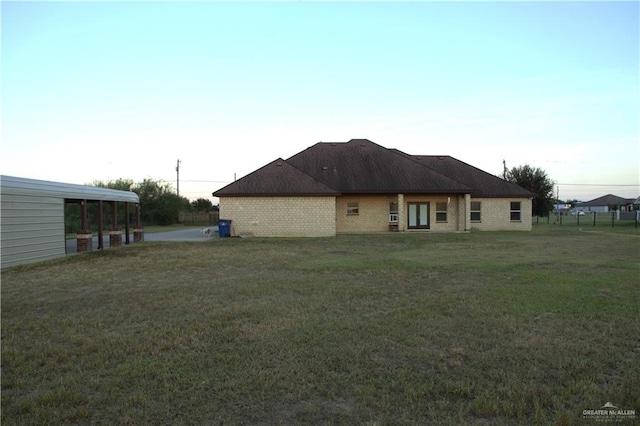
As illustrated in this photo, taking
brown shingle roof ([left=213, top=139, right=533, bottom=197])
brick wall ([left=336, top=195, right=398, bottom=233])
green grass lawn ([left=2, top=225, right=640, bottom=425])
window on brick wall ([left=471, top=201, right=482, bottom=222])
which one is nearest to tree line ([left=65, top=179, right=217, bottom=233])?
brown shingle roof ([left=213, top=139, right=533, bottom=197])

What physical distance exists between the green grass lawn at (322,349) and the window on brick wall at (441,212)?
18.2 meters

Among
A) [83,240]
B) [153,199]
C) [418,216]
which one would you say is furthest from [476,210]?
[153,199]

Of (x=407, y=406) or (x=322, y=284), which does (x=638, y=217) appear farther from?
(x=407, y=406)

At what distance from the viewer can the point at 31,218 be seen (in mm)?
14477

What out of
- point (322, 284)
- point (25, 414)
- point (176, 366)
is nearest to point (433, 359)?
point (176, 366)

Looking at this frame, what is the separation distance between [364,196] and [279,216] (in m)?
5.80

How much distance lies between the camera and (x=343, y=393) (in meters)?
3.95

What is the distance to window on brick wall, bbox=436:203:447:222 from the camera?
28594mm

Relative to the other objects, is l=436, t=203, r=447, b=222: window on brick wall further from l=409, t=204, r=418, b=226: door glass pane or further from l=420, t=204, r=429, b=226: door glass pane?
l=409, t=204, r=418, b=226: door glass pane

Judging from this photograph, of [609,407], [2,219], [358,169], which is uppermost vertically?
[358,169]

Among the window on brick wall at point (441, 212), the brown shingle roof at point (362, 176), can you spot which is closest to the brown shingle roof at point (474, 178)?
the brown shingle roof at point (362, 176)

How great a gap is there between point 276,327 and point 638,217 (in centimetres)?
4184

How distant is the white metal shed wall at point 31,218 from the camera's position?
43.6 ft

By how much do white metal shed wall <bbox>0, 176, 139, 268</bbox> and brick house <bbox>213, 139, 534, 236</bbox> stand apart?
31.4ft
